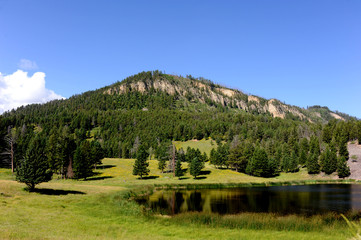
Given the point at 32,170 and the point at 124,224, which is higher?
the point at 32,170

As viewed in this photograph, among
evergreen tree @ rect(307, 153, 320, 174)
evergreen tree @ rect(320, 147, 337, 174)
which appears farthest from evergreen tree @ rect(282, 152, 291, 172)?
evergreen tree @ rect(320, 147, 337, 174)

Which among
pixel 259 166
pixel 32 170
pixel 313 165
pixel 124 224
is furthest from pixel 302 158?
pixel 32 170

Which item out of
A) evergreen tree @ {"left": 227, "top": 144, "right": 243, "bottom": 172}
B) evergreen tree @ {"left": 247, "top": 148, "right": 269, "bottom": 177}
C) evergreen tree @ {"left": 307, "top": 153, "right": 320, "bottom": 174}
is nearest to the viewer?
evergreen tree @ {"left": 247, "top": 148, "right": 269, "bottom": 177}

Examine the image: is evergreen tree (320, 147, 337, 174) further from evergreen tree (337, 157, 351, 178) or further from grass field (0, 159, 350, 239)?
Answer: grass field (0, 159, 350, 239)

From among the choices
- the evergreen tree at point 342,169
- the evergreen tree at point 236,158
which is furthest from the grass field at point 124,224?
the evergreen tree at point 342,169

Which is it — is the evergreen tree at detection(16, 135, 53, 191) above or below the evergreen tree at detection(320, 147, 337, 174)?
above

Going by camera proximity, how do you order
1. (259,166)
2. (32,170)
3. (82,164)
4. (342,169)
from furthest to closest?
1. (259,166)
2. (342,169)
3. (82,164)
4. (32,170)

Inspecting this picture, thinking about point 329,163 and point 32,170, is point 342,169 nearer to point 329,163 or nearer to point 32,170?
point 329,163

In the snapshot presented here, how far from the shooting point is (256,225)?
1156 inches

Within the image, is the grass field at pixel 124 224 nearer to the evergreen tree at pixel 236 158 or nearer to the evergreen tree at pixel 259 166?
the evergreen tree at pixel 259 166

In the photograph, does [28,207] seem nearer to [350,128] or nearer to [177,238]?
[177,238]

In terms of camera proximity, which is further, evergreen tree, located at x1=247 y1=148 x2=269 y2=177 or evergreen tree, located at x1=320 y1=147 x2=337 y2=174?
evergreen tree, located at x1=320 y1=147 x2=337 y2=174

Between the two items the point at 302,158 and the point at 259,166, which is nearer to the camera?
the point at 259,166

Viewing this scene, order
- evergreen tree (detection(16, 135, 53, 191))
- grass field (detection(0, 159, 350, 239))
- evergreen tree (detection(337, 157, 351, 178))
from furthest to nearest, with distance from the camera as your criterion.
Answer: evergreen tree (detection(337, 157, 351, 178))
evergreen tree (detection(16, 135, 53, 191))
grass field (detection(0, 159, 350, 239))
